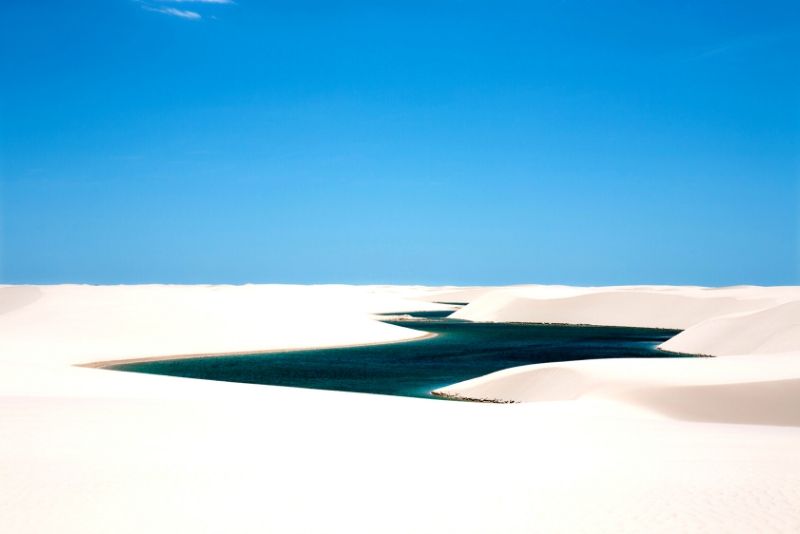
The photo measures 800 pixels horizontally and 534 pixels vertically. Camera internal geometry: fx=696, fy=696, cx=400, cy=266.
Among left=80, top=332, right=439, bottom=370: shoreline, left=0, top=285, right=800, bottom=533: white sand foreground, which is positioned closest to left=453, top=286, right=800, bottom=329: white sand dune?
left=80, top=332, right=439, bottom=370: shoreline

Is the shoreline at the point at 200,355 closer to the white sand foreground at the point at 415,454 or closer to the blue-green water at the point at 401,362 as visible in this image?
the blue-green water at the point at 401,362

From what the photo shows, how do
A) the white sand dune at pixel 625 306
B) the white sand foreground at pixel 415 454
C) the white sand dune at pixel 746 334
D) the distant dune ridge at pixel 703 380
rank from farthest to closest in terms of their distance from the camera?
the white sand dune at pixel 625 306 < the white sand dune at pixel 746 334 < the distant dune ridge at pixel 703 380 < the white sand foreground at pixel 415 454

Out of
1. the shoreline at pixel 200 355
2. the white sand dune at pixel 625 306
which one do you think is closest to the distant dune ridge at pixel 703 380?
the shoreline at pixel 200 355

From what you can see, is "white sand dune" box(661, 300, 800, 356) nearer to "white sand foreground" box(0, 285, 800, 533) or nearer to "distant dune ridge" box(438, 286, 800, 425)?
"distant dune ridge" box(438, 286, 800, 425)

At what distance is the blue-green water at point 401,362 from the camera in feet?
84.1

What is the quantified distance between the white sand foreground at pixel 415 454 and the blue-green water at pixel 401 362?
14.1 ft

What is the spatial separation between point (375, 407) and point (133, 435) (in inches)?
219

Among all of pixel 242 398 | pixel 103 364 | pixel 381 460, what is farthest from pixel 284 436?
pixel 103 364

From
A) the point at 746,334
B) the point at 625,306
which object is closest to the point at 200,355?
the point at 746,334

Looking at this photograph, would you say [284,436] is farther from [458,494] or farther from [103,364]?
[103,364]

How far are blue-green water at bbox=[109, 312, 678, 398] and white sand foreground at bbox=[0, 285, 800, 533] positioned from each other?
4305 mm

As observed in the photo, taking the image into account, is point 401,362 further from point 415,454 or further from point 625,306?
point 625,306

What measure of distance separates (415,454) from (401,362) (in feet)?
74.4

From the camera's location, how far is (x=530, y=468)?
8945 millimetres
